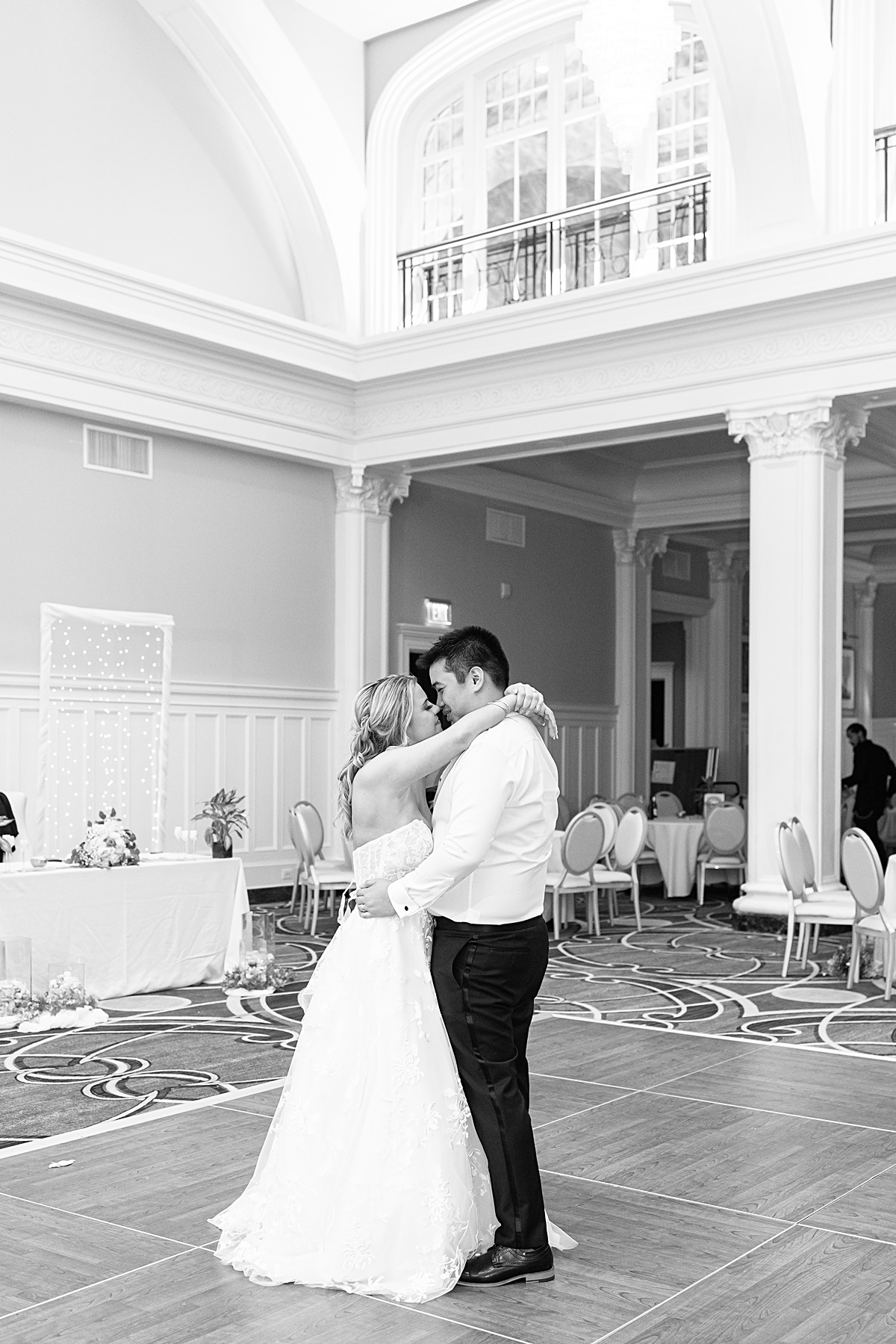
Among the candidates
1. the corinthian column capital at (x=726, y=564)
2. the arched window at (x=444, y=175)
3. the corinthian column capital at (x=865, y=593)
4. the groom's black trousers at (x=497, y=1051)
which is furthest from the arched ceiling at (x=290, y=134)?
the corinthian column capital at (x=865, y=593)

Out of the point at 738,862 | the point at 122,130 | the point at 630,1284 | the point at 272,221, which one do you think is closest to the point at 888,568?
the point at 738,862

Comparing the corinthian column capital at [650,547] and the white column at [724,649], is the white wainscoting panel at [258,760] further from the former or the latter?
the white column at [724,649]

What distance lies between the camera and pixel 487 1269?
3453mm

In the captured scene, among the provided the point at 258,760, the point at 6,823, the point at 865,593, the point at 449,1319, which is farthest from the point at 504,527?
the point at 449,1319

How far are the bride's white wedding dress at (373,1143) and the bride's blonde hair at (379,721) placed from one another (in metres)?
0.21

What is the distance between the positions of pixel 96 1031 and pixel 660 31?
576 cm

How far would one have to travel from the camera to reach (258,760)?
38.3ft

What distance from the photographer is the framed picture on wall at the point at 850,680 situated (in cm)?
2028

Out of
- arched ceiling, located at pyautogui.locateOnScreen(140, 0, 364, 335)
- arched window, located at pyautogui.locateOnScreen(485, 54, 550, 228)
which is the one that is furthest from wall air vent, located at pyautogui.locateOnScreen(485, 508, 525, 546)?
arched window, located at pyautogui.locateOnScreen(485, 54, 550, 228)

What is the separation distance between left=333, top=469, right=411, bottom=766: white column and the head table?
4031mm

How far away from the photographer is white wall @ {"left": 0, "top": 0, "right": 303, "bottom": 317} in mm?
10039

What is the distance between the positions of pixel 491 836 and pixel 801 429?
715 cm

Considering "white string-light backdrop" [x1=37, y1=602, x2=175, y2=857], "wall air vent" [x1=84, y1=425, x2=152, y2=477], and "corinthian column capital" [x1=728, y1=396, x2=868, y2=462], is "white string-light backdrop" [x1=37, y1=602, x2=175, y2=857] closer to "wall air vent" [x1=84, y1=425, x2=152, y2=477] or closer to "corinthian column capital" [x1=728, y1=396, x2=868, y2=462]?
"wall air vent" [x1=84, y1=425, x2=152, y2=477]

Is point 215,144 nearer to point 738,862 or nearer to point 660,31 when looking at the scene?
point 660,31
